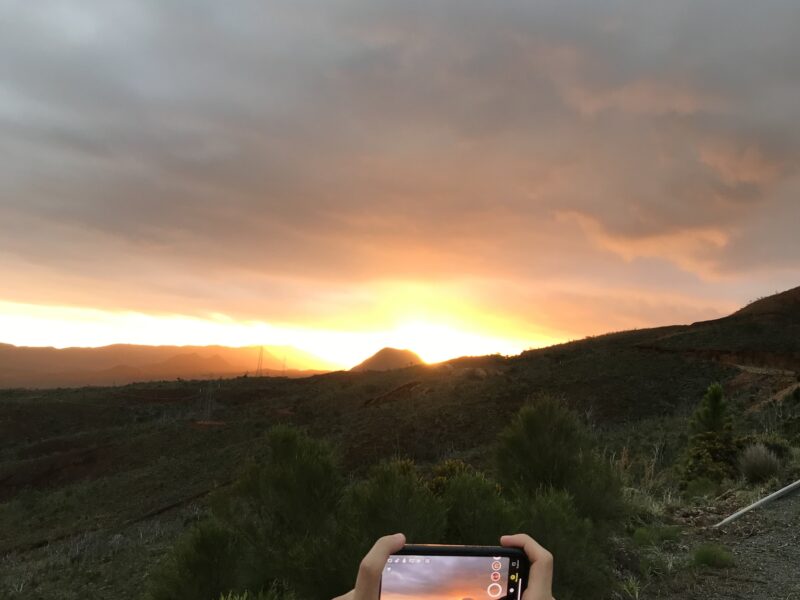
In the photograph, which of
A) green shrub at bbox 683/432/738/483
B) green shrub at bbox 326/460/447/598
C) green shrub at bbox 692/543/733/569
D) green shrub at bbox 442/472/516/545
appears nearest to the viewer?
green shrub at bbox 326/460/447/598

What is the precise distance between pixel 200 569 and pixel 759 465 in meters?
10.9

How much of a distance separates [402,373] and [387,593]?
5842 centimetres

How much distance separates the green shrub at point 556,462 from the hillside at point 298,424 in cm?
162

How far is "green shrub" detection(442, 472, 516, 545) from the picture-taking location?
5.93m

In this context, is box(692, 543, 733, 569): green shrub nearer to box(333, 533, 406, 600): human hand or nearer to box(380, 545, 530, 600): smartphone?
box(380, 545, 530, 600): smartphone

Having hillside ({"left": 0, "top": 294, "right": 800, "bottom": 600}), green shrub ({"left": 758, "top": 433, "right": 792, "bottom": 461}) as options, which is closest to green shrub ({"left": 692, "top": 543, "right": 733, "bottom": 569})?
hillside ({"left": 0, "top": 294, "right": 800, "bottom": 600})

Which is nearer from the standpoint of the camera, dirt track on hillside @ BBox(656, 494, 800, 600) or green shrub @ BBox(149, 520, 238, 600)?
green shrub @ BBox(149, 520, 238, 600)

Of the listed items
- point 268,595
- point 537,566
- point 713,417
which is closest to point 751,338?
point 713,417

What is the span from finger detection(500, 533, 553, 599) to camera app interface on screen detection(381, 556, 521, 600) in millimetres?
52

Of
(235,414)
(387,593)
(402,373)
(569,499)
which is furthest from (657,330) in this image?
(387,593)

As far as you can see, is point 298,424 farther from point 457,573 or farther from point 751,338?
point 457,573

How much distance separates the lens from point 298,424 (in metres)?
41.8

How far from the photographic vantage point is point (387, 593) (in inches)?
63.4

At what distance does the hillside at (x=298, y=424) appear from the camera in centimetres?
1858
